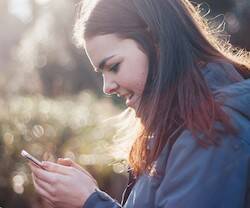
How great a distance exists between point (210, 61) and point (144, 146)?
1.16 ft

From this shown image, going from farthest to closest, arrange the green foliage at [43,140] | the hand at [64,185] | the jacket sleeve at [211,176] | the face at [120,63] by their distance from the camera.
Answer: the green foliage at [43,140] → the hand at [64,185] → the face at [120,63] → the jacket sleeve at [211,176]

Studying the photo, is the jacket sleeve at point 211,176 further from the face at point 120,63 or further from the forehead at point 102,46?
the forehead at point 102,46

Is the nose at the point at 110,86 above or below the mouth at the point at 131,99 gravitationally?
above

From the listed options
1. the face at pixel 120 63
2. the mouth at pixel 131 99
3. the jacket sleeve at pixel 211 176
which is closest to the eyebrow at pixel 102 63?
the face at pixel 120 63

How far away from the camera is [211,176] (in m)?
1.78

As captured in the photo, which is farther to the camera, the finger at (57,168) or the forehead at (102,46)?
the finger at (57,168)

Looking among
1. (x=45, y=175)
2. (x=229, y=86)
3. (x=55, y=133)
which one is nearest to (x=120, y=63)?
(x=229, y=86)

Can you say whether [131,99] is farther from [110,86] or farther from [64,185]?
[64,185]

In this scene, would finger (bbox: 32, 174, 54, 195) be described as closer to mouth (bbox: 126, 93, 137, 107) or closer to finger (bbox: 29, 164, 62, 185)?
finger (bbox: 29, 164, 62, 185)

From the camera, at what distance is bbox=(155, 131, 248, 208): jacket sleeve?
1.78 meters

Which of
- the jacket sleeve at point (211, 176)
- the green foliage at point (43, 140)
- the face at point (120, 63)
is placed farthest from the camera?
the green foliage at point (43, 140)

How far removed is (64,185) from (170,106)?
513 millimetres

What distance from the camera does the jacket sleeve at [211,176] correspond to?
1.78m

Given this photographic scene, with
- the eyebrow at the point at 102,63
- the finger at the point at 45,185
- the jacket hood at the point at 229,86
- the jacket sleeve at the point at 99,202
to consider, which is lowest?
the finger at the point at 45,185
